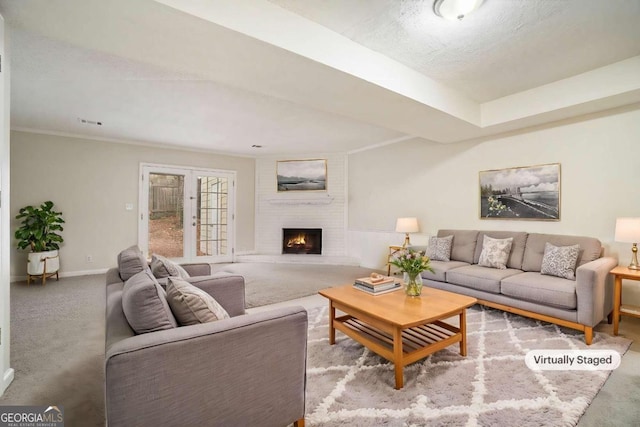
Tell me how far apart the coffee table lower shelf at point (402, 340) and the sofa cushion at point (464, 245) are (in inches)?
66.2

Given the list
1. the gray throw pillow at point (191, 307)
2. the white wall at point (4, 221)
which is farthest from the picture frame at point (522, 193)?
the white wall at point (4, 221)

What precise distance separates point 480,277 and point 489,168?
6.00 feet

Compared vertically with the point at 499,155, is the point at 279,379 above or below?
below

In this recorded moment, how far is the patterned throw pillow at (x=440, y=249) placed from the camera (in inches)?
161

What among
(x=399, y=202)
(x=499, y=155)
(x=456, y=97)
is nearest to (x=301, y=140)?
(x=399, y=202)

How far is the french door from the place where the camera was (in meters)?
5.78

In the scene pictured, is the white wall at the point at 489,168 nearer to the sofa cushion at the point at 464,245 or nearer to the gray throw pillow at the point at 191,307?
the sofa cushion at the point at 464,245

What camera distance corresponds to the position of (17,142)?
466 centimetres

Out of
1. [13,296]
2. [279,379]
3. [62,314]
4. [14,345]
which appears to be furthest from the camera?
[13,296]

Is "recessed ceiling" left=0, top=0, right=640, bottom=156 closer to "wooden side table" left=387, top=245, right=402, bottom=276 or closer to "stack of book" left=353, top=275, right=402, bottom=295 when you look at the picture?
"stack of book" left=353, top=275, right=402, bottom=295

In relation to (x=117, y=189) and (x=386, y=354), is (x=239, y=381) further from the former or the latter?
(x=117, y=189)

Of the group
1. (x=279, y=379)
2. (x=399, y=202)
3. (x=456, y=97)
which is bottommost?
(x=279, y=379)

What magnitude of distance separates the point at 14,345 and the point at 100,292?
66.9 inches

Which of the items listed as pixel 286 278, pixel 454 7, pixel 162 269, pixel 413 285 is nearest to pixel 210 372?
pixel 162 269
